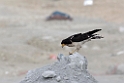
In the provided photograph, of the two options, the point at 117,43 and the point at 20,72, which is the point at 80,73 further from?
the point at 117,43

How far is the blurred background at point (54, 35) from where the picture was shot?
52.6 feet

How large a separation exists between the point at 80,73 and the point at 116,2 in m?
32.0

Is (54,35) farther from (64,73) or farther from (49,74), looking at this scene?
(49,74)

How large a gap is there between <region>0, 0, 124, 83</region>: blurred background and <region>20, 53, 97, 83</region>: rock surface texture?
6017 millimetres

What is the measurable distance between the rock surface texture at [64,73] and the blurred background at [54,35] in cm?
602

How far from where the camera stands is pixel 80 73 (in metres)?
6.66

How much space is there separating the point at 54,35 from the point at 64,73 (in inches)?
621

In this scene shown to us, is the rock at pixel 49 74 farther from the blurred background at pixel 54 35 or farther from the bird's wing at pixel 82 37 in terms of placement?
the blurred background at pixel 54 35

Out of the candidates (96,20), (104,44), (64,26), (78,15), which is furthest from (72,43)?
(78,15)

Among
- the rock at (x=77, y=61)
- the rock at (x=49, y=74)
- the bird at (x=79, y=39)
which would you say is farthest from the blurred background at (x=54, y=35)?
the rock at (x=49, y=74)

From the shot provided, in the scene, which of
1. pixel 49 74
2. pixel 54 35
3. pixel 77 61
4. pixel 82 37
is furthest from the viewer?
pixel 54 35

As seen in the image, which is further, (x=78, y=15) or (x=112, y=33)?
(x=78, y=15)

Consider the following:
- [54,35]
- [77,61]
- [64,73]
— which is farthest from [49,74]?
[54,35]

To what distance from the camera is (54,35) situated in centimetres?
2228
